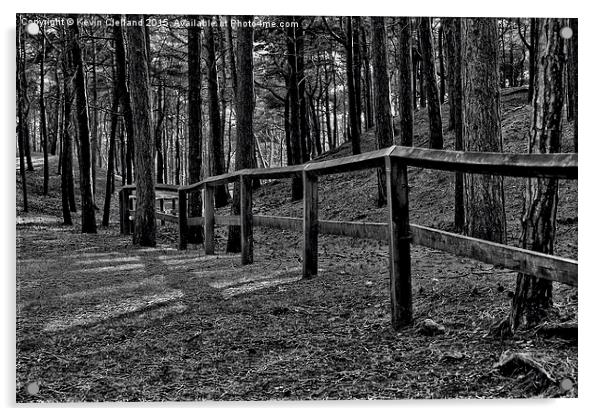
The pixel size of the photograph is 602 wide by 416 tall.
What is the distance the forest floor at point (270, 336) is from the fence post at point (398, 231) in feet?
0.74

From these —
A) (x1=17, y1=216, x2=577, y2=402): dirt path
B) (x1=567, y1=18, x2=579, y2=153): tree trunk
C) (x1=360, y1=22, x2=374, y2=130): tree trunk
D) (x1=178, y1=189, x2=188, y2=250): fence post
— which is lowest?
(x1=17, y1=216, x2=577, y2=402): dirt path

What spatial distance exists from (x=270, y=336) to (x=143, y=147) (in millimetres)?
6604

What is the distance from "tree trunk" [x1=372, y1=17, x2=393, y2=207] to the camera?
34.2 feet

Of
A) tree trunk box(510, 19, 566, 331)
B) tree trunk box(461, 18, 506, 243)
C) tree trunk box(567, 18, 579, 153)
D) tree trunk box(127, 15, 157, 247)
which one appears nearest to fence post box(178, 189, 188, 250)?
tree trunk box(127, 15, 157, 247)

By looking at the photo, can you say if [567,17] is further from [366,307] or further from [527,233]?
[366,307]

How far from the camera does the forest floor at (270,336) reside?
2721 mm

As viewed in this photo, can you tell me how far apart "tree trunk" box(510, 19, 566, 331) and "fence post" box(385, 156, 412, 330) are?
0.61m

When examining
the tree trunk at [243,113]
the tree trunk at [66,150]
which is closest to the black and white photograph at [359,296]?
the tree trunk at [243,113]

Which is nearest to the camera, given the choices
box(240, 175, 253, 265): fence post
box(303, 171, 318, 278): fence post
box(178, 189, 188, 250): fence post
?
box(303, 171, 318, 278): fence post

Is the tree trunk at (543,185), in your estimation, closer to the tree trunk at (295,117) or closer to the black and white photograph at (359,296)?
the black and white photograph at (359,296)

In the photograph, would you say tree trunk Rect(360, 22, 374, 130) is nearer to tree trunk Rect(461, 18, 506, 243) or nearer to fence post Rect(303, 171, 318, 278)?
tree trunk Rect(461, 18, 506, 243)

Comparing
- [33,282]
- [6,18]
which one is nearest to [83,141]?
[33,282]

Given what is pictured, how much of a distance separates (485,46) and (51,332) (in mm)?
4595

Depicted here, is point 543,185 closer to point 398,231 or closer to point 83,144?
point 398,231
